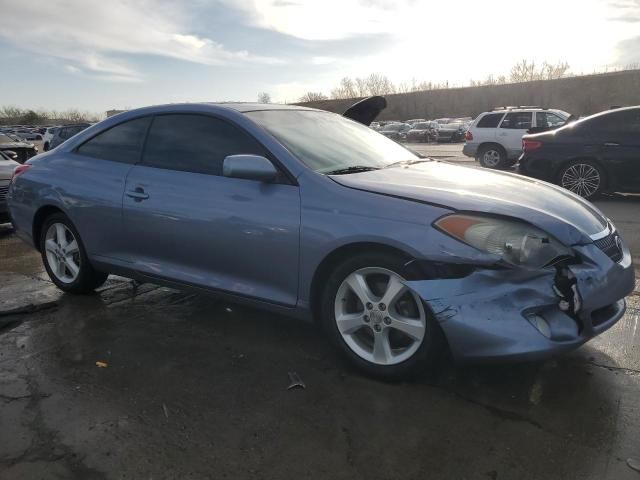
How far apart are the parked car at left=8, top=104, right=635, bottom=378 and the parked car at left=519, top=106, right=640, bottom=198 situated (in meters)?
5.85

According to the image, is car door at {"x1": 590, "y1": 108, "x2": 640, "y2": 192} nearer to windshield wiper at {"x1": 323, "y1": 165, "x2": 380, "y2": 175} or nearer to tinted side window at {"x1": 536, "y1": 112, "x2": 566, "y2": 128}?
tinted side window at {"x1": 536, "y1": 112, "x2": 566, "y2": 128}

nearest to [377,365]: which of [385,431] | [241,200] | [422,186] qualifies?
[385,431]

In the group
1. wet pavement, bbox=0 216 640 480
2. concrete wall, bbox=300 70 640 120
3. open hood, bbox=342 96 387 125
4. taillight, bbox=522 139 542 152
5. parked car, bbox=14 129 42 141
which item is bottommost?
wet pavement, bbox=0 216 640 480

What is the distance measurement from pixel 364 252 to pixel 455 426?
978mm

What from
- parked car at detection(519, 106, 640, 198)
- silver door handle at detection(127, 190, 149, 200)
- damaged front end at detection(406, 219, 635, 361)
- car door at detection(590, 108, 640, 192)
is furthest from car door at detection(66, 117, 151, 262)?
car door at detection(590, 108, 640, 192)

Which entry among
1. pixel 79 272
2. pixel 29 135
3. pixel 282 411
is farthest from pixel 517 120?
pixel 29 135

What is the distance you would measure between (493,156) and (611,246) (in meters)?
12.9

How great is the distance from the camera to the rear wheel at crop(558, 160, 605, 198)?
8.77 m

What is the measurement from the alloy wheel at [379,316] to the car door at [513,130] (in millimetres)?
13182

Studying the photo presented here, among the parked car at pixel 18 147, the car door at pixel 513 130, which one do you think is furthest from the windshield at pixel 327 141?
the parked car at pixel 18 147

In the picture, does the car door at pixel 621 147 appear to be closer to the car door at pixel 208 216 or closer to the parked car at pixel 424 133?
the car door at pixel 208 216

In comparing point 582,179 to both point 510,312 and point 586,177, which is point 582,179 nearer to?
point 586,177

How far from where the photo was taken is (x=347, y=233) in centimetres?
294

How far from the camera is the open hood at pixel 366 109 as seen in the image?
5.58 meters
